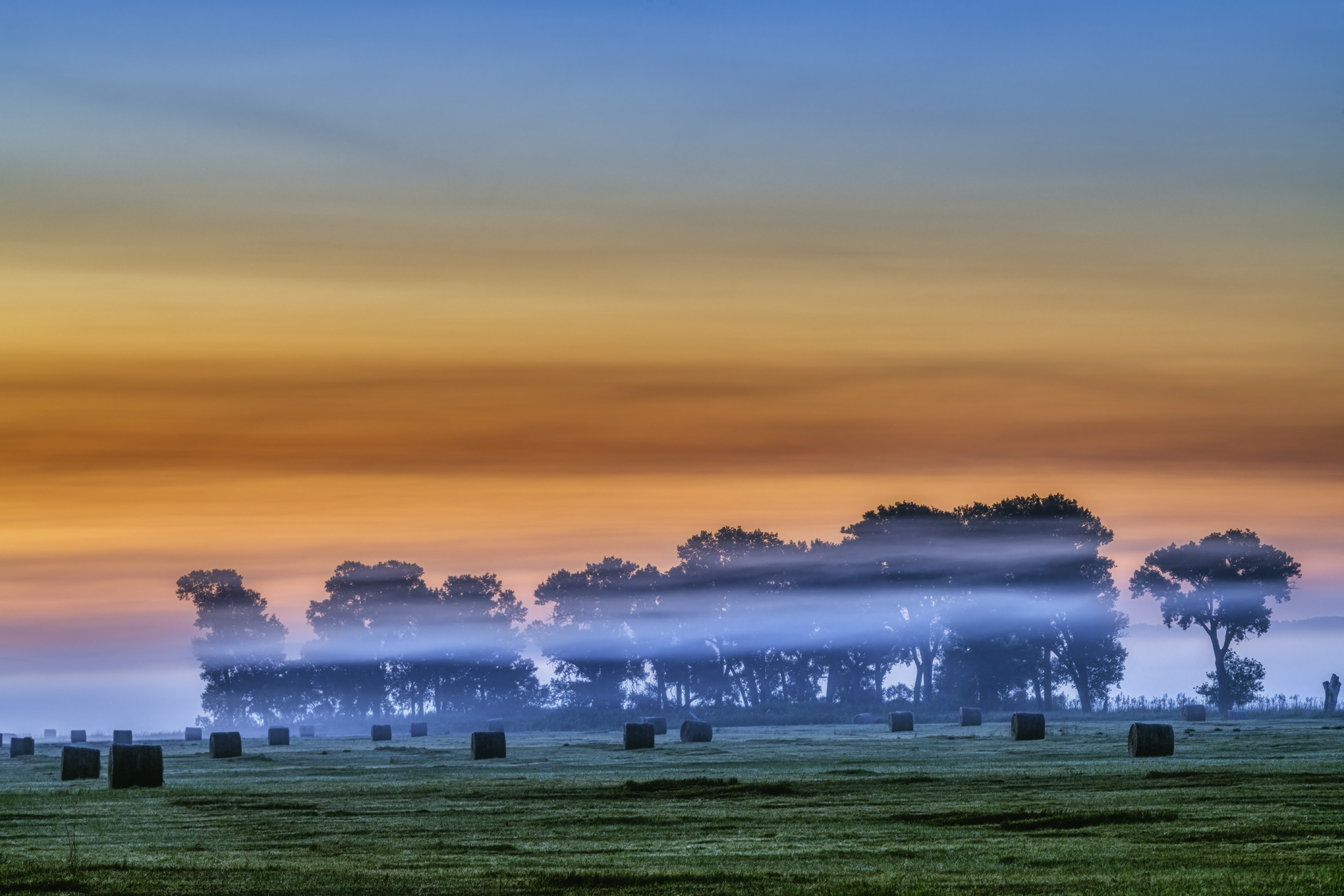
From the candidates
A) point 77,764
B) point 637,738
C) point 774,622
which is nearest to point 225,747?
point 637,738

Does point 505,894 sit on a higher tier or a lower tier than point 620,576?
lower

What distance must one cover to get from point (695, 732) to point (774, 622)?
77.4m

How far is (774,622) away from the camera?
15725 centimetres

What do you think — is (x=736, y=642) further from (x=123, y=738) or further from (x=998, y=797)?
(x=998, y=797)

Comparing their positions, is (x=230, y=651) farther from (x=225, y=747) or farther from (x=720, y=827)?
(x=720, y=827)

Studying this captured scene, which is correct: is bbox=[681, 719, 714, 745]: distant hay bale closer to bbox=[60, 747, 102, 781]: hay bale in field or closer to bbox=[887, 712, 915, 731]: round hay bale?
bbox=[887, 712, 915, 731]: round hay bale

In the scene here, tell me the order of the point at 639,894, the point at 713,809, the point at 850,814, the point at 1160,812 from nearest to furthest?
the point at 639,894 < the point at 1160,812 < the point at 850,814 < the point at 713,809

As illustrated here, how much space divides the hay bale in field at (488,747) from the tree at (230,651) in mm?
112252

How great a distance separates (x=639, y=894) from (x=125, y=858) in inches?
392

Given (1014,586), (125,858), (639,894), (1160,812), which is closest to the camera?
(639,894)

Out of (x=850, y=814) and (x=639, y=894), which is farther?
(x=850, y=814)

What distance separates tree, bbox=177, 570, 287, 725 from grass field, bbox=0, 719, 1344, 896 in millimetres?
116277

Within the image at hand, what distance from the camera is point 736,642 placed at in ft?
521

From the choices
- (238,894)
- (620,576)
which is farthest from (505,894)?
(620,576)
